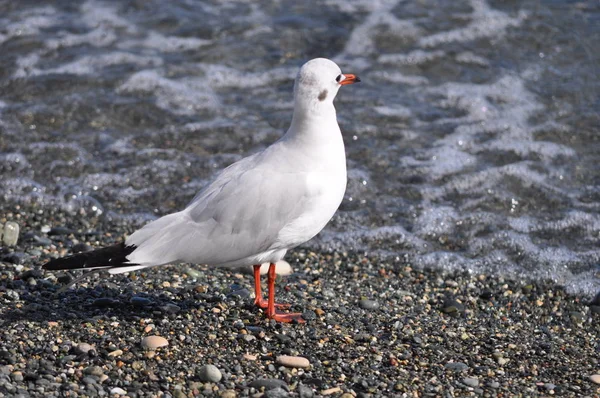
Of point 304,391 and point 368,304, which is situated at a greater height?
point 304,391

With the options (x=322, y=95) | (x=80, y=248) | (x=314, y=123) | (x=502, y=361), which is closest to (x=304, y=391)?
(x=502, y=361)

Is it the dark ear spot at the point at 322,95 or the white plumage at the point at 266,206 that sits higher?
the dark ear spot at the point at 322,95

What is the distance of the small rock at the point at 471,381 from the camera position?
13.7 ft

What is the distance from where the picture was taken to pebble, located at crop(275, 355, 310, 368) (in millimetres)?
4227

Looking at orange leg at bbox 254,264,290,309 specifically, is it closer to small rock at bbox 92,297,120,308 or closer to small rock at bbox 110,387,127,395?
small rock at bbox 92,297,120,308

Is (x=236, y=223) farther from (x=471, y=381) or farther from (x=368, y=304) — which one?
(x=471, y=381)

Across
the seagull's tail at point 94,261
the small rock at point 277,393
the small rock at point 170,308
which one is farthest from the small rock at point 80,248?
the small rock at point 277,393

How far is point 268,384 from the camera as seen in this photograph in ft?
13.0

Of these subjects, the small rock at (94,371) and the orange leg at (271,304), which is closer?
the small rock at (94,371)

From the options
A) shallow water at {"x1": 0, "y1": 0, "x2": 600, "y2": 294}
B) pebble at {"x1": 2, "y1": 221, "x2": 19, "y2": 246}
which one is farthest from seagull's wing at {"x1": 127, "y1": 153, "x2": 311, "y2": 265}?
shallow water at {"x1": 0, "y1": 0, "x2": 600, "y2": 294}

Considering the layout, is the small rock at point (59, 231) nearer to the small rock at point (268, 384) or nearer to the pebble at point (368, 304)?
the pebble at point (368, 304)

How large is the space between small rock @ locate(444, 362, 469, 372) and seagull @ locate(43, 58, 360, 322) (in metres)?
1.03

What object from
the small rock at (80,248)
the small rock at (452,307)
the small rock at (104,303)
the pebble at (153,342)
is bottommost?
the small rock at (452,307)

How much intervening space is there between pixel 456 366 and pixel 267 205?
1.32 m
